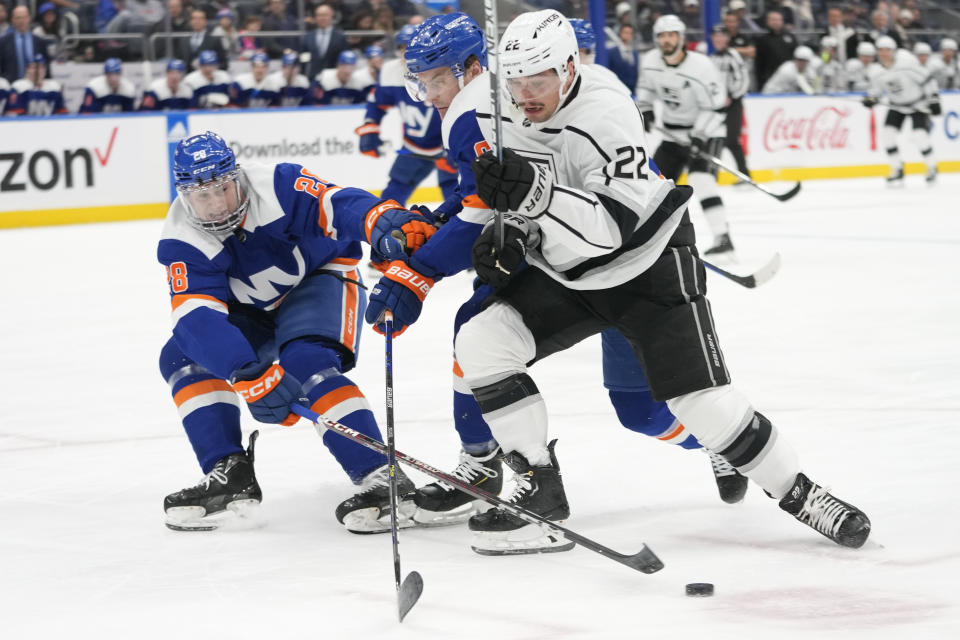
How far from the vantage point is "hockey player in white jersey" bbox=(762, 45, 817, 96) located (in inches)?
519

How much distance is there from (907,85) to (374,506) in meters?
10.3

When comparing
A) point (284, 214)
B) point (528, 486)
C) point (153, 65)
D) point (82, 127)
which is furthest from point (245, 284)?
point (153, 65)

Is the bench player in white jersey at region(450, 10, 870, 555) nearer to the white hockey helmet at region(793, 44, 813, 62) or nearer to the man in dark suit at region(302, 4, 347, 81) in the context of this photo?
the man in dark suit at region(302, 4, 347, 81)

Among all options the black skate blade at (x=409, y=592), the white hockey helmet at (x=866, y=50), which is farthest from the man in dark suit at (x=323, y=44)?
the black skate blade at (x=409, y=592)

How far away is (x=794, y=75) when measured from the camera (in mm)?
13156

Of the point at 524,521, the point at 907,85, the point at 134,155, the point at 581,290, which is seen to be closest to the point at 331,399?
the point at 524,521

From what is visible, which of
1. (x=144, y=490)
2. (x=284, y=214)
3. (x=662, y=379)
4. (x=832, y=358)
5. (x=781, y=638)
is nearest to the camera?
(x=781, y=638)

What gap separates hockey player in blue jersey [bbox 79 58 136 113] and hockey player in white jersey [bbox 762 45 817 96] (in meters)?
6.46

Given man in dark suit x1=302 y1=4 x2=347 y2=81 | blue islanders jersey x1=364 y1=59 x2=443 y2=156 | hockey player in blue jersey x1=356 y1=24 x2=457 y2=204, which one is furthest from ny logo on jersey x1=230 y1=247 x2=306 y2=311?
man in dark suit x1=302 y1=4 x2=347 y2=81

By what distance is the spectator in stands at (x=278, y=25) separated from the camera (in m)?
11.6

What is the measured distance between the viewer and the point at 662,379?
99.0 inches

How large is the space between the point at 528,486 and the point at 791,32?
12.2 metres

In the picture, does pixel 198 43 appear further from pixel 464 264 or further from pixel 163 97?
pixel 464 264

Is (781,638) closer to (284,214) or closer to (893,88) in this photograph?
(284,214)
